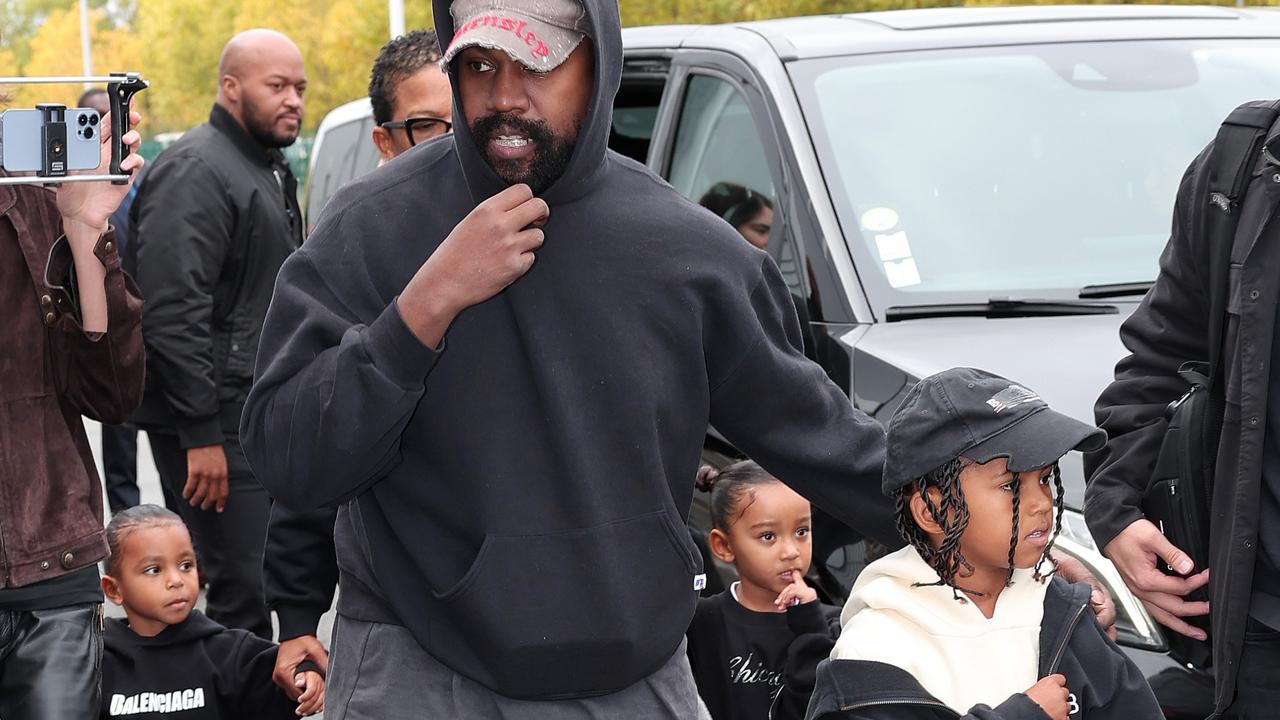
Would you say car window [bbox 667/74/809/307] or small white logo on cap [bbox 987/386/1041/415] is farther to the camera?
car window [bbox 667/74/809/307]

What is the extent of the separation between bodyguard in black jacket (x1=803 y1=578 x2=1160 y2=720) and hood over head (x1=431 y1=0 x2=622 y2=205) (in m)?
0.84

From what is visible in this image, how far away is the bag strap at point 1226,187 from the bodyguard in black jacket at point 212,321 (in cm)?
Result: 321

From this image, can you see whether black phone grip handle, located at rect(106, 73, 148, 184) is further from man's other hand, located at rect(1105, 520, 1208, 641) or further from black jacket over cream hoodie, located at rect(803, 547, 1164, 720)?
man's other hand, located at rect(1105, 520, 1208, 641)

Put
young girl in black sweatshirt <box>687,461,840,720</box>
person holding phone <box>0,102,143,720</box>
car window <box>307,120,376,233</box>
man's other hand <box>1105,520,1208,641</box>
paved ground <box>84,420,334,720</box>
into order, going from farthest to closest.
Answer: car window <box>307,120,376,233</box> → paved ground <box>84,420,334,720</box> → young girl in black sweatshirt <box>687,461,840,720</box> → person holding phone <box>0,102,143,720</box> → man's other hand <box>1105,520,1208,641</box>

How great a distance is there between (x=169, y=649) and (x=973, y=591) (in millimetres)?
2263

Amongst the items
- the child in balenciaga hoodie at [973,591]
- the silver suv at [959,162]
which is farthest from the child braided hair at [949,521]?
the silver suv at [959,162]

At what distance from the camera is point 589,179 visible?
2.67 metres

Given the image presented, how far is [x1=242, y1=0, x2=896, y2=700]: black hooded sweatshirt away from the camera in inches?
100

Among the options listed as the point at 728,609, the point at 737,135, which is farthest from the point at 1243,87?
the point at 728,609

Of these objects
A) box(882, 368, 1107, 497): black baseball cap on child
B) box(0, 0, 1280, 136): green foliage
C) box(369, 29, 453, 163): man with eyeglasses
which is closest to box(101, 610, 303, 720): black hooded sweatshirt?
box(369, 29, 453, 163): man with eyeglasses

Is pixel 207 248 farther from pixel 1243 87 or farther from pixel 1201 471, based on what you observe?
pixel 1201 471

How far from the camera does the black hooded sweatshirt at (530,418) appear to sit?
2.55m

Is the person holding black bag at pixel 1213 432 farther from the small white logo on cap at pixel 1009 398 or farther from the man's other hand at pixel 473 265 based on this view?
the man's other hand at pixel 473 265

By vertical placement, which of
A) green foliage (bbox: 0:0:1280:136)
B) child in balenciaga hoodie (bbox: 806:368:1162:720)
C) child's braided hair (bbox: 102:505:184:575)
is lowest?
green foliage (bbox: 0:0:1280:136)
